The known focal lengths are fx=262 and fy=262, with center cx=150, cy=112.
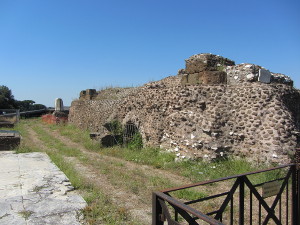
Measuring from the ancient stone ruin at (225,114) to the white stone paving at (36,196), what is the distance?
3937 mm

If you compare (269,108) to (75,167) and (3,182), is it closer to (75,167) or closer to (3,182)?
(75,167)

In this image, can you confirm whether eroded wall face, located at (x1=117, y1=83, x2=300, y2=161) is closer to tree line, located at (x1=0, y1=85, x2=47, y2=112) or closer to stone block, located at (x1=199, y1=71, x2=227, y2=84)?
stone block, located at (x1=199, y1=71, x2=227, y2=84)

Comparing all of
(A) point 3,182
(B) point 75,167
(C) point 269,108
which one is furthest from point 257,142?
(A) point 3,182

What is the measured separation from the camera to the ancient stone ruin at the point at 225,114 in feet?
23.4

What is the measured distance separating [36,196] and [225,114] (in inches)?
222

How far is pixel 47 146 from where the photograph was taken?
37.1ft

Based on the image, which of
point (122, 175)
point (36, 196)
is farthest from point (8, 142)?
point (36, 196)

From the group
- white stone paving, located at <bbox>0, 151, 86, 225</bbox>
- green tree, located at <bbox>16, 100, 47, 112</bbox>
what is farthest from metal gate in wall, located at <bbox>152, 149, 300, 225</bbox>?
green tree, located at <bbox>16, 100, 47, 112</bbox>

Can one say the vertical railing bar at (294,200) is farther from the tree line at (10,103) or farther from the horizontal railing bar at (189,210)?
the tree line at (10,103)

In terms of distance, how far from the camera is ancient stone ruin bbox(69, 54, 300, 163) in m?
7.12

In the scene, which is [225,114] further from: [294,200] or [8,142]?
[8,142]

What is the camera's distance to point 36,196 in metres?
4.82

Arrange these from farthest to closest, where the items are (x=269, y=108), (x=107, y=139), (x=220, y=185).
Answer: (x=107, y=139) → (x=269, y=108) → (x=220, y=185)

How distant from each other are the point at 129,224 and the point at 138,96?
7.82 metres
